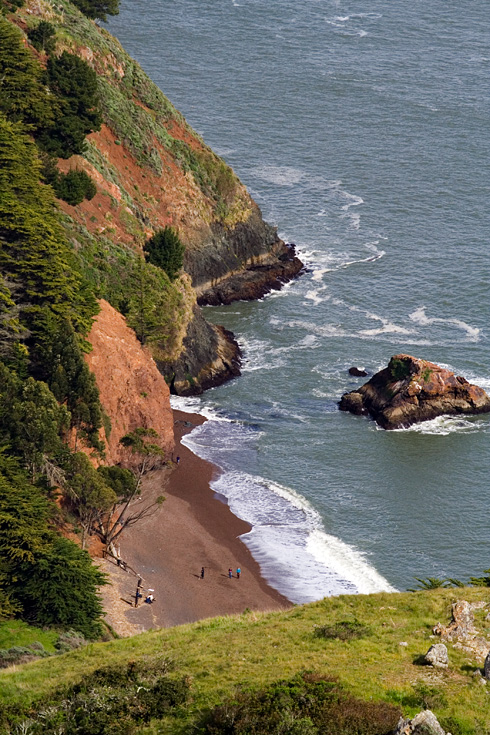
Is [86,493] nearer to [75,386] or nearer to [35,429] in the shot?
[35,429]

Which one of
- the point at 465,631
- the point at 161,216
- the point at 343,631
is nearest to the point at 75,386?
the point at 343,631

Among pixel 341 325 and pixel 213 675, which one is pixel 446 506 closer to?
pixel 341 325

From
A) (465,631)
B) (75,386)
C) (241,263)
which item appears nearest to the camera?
(465,631)

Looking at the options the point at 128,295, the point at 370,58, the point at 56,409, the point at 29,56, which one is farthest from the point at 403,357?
the point at 370,58

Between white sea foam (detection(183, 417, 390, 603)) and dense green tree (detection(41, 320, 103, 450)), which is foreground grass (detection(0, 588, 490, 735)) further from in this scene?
dense green tree (detection(41, 320, 103, 450))

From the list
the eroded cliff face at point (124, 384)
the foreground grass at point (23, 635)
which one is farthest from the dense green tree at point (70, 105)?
the foreground grass at point (23, 635)

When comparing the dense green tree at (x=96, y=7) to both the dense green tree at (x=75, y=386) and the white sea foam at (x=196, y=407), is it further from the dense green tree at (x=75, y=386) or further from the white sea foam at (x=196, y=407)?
the dense green tree at (x=75, y=386)
